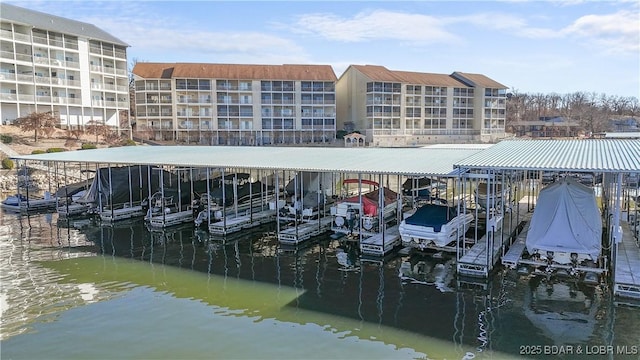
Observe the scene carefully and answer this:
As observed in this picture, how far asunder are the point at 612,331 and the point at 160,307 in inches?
424

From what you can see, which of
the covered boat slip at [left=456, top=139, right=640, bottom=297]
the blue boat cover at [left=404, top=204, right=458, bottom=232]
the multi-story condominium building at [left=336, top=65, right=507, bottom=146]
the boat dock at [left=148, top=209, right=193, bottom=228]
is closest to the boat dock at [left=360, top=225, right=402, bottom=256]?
the blue boat cover at [left=404, top=204, right=458, bottom=232]

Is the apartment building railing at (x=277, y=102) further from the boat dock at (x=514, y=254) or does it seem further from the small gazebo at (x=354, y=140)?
the boat dock at (x=514, y=254)

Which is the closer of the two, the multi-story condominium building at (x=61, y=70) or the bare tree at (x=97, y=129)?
the multi-story condominium building at (x=61, y=70)

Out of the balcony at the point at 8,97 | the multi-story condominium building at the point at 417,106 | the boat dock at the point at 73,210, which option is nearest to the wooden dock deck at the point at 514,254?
the boat dock at the point at 73,210

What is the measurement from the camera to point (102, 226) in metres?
23.6

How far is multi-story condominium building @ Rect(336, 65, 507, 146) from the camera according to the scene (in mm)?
71812

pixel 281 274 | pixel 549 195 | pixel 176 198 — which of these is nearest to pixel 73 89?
pixel 176 198

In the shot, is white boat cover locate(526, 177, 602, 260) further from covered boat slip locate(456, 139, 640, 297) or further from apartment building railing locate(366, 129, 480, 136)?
apartment building railing locate(366, 129, 480, 136)

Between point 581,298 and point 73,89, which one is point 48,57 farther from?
point 581,298

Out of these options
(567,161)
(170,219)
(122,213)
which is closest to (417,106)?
(122,213)

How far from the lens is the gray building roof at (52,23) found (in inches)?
2076

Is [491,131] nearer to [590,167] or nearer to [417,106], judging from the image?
[417,106]

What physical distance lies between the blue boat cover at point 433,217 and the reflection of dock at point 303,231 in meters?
4.48

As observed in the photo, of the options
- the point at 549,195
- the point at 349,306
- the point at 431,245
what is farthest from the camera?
the point at 431,245
